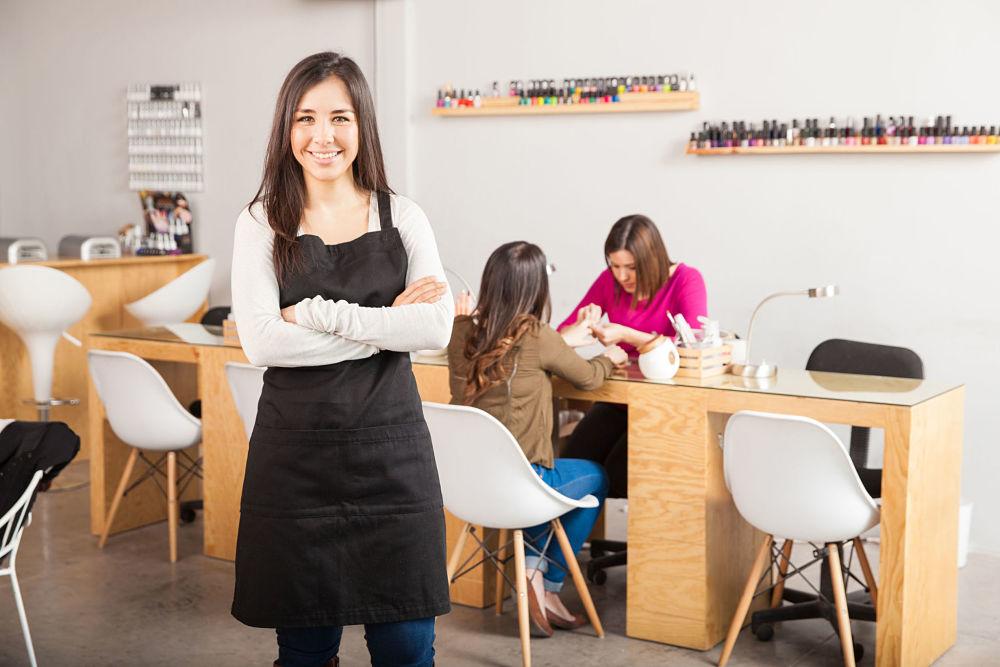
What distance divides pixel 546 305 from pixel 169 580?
172 centimetres

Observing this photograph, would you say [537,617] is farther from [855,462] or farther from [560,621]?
[855,462]

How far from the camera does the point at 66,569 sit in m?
4.28

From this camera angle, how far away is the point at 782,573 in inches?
142

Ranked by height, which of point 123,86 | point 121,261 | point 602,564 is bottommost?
point 602,564

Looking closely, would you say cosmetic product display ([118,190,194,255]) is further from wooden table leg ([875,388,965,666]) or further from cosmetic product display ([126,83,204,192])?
wooden table leg ([875,388,965,666])

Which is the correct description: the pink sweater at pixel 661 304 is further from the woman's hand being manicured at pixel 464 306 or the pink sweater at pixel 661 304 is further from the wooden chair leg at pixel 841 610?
the wooden chair leg at pixel 841 610

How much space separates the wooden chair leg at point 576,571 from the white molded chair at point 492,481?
19 mm

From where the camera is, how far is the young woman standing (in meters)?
2.09

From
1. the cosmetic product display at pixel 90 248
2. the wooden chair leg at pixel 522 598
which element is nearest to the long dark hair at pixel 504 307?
the wooden chair leg at pixel 522 598

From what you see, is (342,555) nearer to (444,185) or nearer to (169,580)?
(169,580)

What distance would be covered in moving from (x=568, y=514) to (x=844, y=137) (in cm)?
211

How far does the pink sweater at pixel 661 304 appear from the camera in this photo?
4203mm

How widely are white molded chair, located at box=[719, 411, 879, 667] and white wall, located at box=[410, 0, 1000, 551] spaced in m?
1.79

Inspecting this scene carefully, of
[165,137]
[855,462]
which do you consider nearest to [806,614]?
[855,462]
